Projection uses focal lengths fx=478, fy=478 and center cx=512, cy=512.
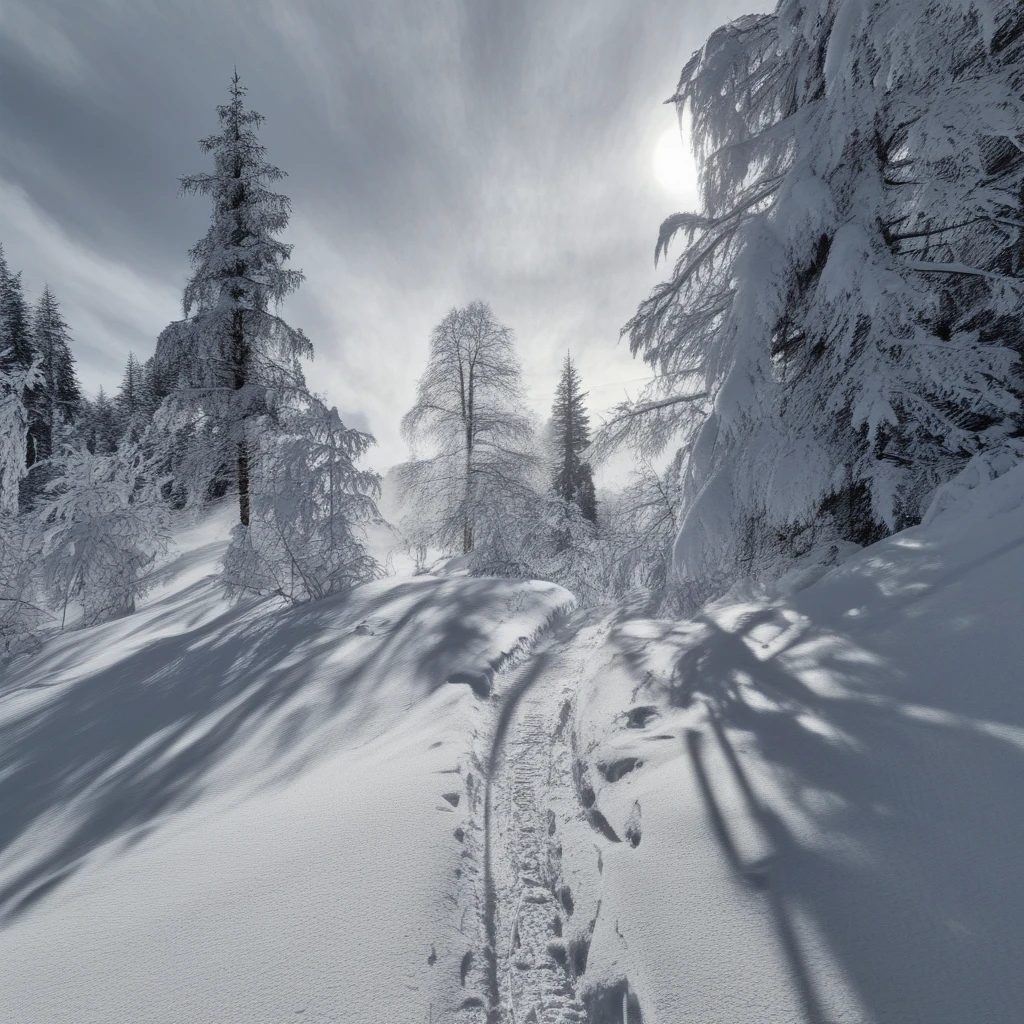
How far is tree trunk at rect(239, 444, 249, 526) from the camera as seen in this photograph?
11.6 m

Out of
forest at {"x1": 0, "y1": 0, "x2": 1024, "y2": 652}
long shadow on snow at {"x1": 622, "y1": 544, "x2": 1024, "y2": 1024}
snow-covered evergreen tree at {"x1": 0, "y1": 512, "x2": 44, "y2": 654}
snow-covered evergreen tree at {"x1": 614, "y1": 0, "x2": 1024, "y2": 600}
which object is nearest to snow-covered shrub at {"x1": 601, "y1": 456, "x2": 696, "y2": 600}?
forest at {"x1": 0, "y1": 0, "x2": 1024, "y2": 652}

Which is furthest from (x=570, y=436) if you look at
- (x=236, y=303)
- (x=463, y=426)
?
(x=236, y=303)

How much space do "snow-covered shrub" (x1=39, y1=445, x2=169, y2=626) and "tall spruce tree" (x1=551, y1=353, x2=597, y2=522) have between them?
16.6 m

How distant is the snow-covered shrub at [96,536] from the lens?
34.3 feet

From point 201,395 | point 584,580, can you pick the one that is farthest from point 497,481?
point 201,395

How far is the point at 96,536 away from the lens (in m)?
10.7

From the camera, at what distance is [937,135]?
3826mm

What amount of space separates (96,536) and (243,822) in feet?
36.7

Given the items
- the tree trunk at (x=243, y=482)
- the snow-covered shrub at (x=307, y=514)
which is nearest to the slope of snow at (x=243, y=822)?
the snow-covered shrub at (x=307, y=514)

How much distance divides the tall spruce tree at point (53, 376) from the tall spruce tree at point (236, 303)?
24632mm

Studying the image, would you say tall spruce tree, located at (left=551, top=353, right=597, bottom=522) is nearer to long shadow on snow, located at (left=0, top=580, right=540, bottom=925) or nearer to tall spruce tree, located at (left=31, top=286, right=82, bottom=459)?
long shadow on snow, located at (left=0, top=580, right=540, bottom=925)

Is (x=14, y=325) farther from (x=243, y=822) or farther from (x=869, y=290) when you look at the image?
(x=869, y=290)

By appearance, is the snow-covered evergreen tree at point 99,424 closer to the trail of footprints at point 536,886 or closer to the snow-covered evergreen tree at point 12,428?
the snow-covered evergreen tree at point 12,428

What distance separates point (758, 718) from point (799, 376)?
12.1 ft
